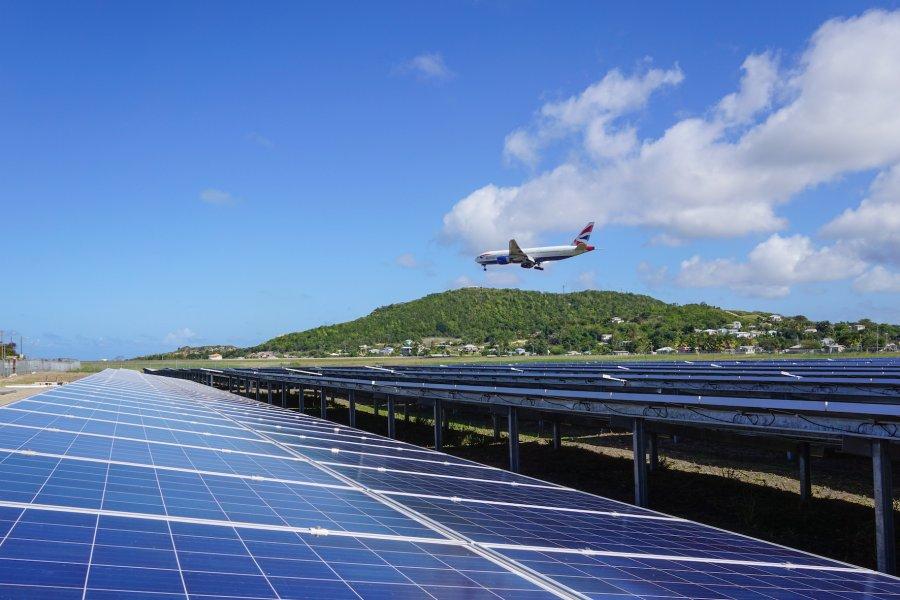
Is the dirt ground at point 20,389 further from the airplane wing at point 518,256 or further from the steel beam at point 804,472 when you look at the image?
the airplane wing at point 518,256

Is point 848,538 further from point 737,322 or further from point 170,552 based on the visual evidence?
point 737,322

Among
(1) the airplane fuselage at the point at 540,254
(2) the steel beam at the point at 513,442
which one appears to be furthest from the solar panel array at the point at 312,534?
(1) the airplane fuselage at the point at 540,254

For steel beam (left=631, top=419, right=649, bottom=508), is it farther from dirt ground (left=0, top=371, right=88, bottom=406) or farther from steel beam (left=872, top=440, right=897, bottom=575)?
dirt ground (left=0, top=371, right=88, bottom=406)

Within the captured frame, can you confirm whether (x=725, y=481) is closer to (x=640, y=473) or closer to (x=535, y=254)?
(x=640, y=473)

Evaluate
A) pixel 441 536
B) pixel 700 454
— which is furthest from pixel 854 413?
pixel 700 454

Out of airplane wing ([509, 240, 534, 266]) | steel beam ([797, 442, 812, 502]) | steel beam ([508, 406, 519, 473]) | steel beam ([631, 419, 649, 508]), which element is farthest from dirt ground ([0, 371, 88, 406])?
airplane wing ([509, 240, 534, 266])

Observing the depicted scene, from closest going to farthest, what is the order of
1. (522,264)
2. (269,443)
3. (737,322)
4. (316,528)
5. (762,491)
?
1. (316,528)
2. (269,443)
3. (762,491)
4. (522,264)
5. (737,322)

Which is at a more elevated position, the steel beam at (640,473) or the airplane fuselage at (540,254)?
the airplane fuselage at (540,254)
